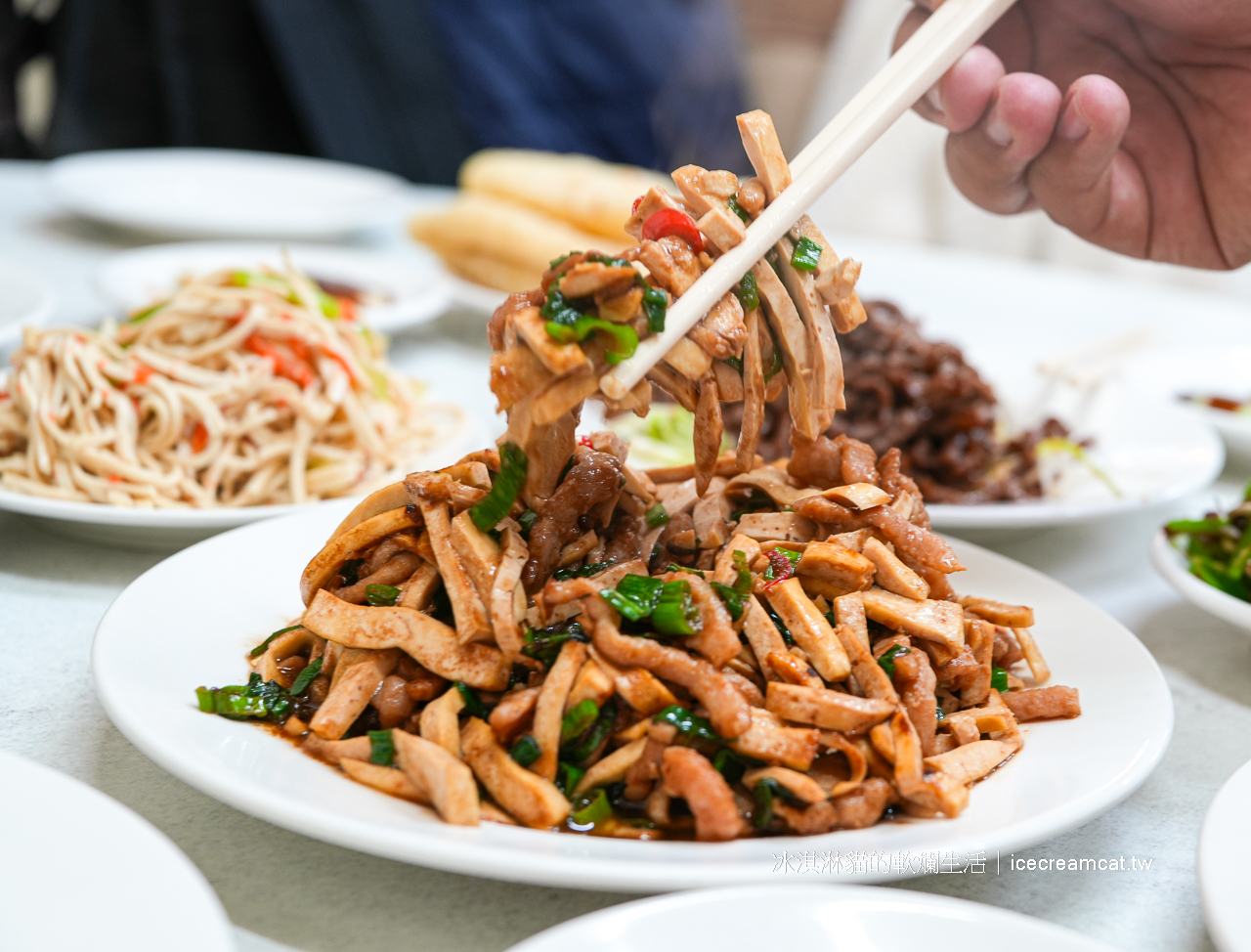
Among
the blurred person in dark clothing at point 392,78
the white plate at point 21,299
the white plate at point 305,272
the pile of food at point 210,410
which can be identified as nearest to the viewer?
the pile of food at point 210,410

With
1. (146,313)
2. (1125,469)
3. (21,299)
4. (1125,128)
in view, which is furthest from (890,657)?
(21,299)

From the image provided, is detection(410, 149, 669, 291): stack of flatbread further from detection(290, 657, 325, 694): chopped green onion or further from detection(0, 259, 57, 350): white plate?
detection(290, 657, 325, 694): chopped green onion

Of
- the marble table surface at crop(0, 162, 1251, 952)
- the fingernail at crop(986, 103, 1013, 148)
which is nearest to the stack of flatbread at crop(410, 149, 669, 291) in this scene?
the fingernail at crop(986, 103, 1013, 148)

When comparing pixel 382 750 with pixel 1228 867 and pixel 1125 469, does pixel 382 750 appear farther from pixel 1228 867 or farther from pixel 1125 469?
pixel 1125 469

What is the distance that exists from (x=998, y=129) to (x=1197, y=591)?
1181mm

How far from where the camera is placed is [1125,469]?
10.5ft

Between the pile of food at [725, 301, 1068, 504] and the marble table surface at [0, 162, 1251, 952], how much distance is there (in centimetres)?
45

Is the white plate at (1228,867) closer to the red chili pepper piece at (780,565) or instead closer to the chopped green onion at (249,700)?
the red chili pepper piece at (780,565)

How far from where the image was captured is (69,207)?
17.3 feet

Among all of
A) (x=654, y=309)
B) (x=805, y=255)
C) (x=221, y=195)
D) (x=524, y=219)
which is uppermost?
(x=805, y=255)

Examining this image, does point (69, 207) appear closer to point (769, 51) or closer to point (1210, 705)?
point (1210, 705)

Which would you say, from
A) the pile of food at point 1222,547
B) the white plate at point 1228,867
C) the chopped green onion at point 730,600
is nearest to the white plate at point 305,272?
the chopped green onion at point 730,600

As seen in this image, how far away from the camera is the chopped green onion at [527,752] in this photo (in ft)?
5.28

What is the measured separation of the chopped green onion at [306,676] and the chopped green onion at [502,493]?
0.38 m
